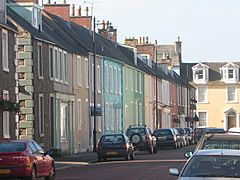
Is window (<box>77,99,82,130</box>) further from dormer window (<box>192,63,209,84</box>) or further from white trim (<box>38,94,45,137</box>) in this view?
dormer window (<box>192,63,209,84</box>)

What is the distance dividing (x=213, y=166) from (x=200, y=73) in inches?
4347

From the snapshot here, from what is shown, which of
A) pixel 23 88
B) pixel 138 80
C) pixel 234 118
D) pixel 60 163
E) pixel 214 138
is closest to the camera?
pixel 214 138

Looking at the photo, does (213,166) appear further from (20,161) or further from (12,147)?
(12,147)

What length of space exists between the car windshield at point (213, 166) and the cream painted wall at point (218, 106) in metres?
107

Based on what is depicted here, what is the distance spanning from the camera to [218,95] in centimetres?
12250

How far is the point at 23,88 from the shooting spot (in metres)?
→ 44.0

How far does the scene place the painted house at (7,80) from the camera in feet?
124

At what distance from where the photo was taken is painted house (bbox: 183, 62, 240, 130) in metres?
122

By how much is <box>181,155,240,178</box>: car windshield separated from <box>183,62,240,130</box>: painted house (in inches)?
4176

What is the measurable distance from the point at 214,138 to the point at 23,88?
2521 centimetres

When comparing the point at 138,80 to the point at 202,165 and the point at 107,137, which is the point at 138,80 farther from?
the point at 202,165

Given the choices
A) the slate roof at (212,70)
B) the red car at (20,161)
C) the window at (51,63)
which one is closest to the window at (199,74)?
the slate roof at (212,70)

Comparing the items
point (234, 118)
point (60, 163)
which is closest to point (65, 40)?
point (60, 163)

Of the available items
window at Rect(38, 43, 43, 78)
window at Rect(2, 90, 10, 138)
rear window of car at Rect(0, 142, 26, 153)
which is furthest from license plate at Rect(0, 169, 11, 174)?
window at Rect(38, 43, 43, 78)
